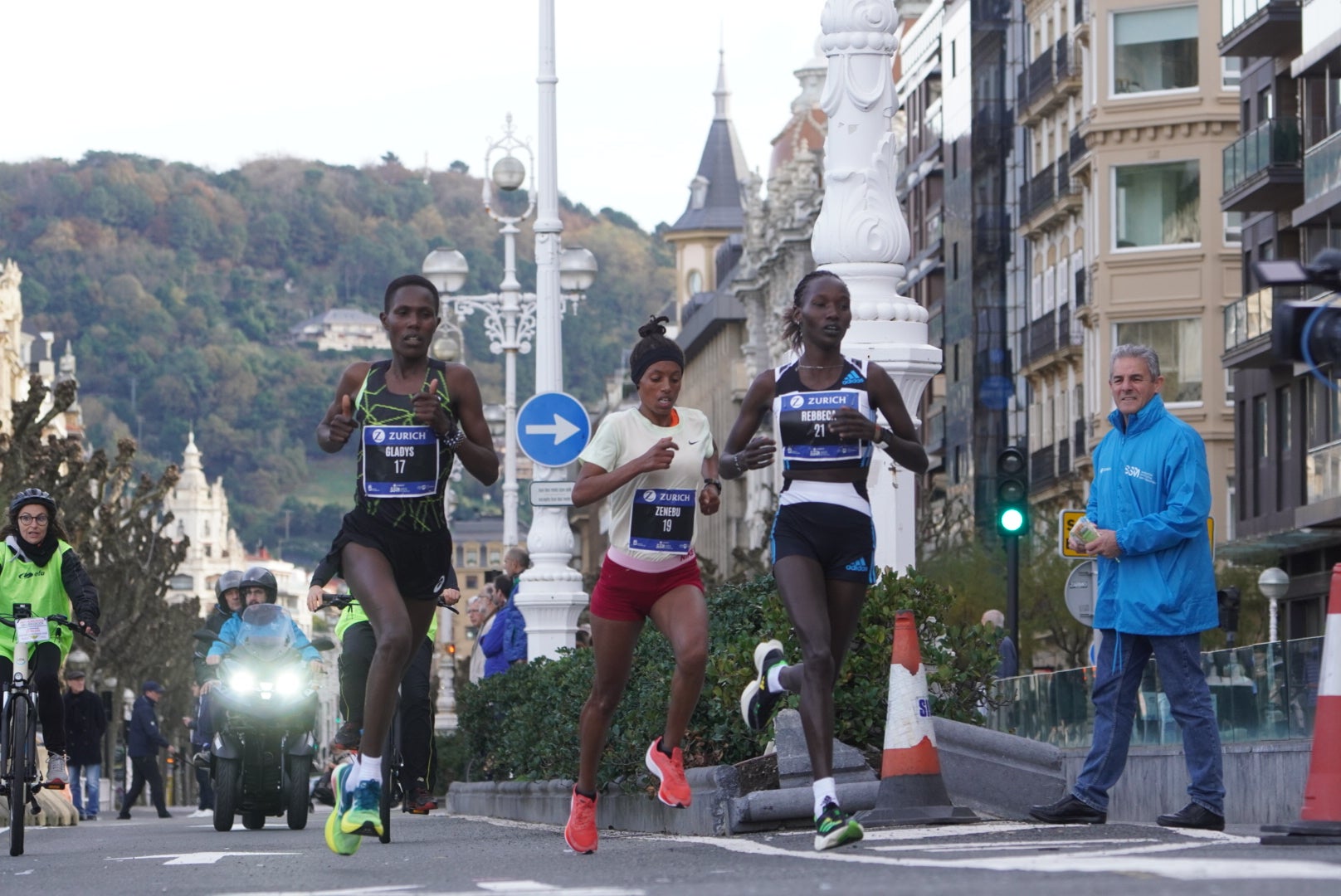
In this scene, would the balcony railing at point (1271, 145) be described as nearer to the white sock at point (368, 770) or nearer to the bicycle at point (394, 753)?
the bicycle at point (394, 753)

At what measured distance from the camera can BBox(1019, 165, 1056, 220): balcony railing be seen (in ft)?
233

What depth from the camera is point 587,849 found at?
11352 millimetres

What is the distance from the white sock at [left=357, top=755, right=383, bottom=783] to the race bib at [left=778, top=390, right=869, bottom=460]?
191 centimetres

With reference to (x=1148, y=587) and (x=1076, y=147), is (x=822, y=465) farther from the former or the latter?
(x=1076, y=147)

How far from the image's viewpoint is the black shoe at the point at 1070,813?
39.3 feet

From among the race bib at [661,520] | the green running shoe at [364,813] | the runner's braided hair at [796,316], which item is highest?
the runner's braided hair at [796,316]

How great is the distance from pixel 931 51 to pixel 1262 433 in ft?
107

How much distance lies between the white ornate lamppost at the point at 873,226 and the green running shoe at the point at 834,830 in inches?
179

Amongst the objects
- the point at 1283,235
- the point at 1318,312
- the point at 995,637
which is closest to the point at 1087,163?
the point at 1283,235

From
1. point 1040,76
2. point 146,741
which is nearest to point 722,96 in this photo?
point 1040,76

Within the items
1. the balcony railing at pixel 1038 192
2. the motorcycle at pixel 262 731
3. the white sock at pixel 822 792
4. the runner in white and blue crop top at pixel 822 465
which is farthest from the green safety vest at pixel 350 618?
the balcony railing at pixel 1038 192

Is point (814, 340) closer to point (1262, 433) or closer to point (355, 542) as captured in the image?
point (355, 542)

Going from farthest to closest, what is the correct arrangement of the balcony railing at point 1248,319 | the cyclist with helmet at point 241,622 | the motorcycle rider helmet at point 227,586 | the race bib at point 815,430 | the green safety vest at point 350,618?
the balcony railing at point 1248,319 < the motorcycle rider helmet at point 227,586 < the cyclist with helmet at point 241,622 < the green safety vest at point 350,618 < the race bib at point 815,430

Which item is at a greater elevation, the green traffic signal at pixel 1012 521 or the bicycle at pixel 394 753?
the green traffic signal at pixel 1012 521
